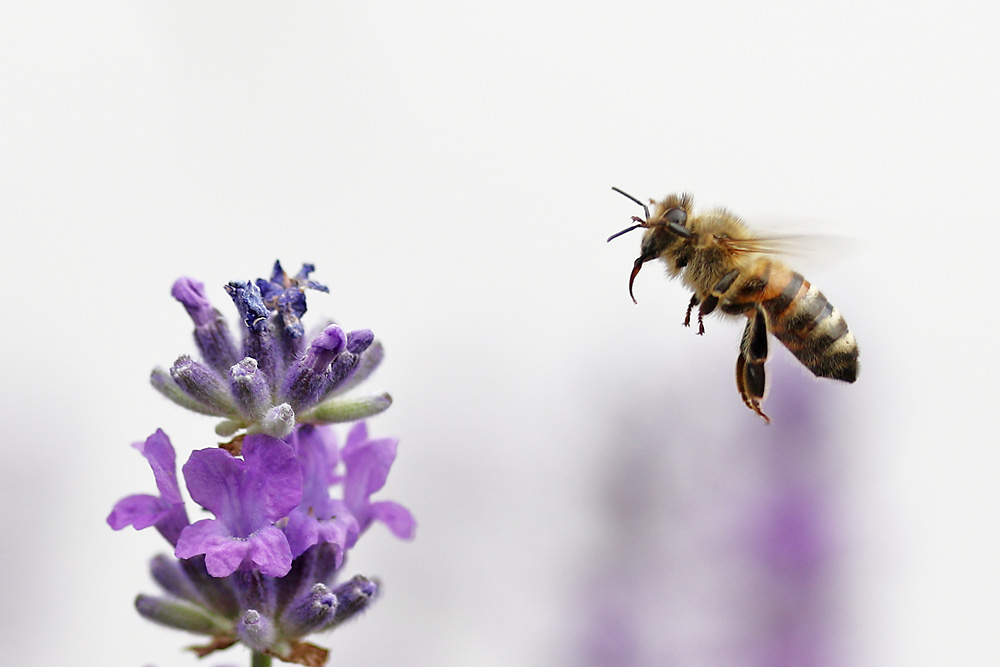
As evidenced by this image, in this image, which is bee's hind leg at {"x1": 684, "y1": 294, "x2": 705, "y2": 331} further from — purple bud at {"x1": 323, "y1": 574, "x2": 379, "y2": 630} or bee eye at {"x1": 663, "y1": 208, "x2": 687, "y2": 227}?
purple bud at {"x1": 323, "y1": 574, "x2": 379, "y2": 630}

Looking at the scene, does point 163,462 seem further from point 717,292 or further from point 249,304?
point 717,292

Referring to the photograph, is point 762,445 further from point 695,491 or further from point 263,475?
point 263,475

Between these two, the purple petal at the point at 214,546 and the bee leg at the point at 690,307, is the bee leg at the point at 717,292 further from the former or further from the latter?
the purple petal at the point at 214,546

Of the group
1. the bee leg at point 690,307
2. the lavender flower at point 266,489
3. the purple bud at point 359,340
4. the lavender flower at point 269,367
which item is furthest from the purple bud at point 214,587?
the bee leg at point 690,307

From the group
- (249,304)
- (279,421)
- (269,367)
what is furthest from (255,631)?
(249,304)

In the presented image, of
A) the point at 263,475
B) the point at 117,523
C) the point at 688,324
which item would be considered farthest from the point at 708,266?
the point at 117,523

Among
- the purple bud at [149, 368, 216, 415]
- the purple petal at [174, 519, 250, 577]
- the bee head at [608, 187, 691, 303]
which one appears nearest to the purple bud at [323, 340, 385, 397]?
the purple bud at [149, 368, 216, 415]
